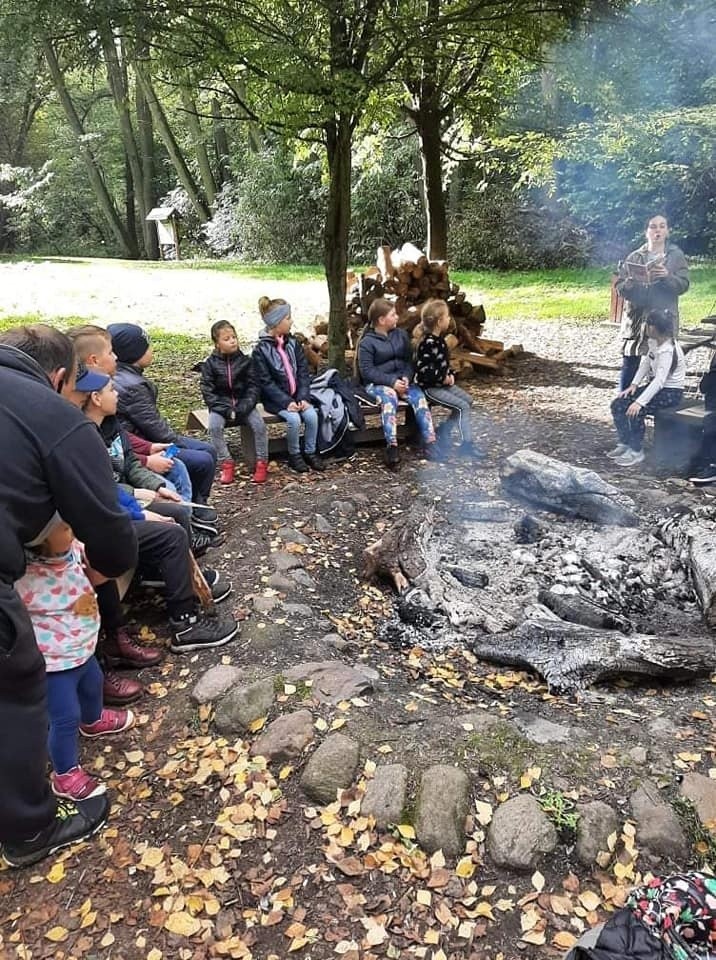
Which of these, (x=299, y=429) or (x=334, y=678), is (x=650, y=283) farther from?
(x=334, y=678)

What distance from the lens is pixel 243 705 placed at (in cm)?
271

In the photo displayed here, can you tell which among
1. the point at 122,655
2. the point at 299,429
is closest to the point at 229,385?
the point at 299,429

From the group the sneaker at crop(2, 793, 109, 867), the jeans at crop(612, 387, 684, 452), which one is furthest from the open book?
the sneaker at crop(2, 793, 109, 867)

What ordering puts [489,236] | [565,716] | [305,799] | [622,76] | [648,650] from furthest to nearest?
[489,236] < [622,76] < [648,650] < [565,716] < [305,799]

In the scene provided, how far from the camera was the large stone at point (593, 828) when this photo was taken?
2152 mm

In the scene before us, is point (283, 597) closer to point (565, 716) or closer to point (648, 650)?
point (565, 716)

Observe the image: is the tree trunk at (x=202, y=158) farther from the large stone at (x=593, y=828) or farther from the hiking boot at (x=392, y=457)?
the large stone at (x=593, y=828)

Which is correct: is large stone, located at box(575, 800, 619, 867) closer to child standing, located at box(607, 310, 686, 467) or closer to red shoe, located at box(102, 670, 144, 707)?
red shoe, located at box(102, 670, 144, 707)

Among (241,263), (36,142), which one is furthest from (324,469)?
(36,142)

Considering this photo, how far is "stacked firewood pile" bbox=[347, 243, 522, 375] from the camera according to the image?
8180mm

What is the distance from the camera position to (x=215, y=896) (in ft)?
6.95

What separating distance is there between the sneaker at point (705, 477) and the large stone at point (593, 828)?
3106mm

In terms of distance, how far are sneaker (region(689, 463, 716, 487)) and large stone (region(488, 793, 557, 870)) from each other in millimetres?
3223

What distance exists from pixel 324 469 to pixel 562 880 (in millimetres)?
3532
